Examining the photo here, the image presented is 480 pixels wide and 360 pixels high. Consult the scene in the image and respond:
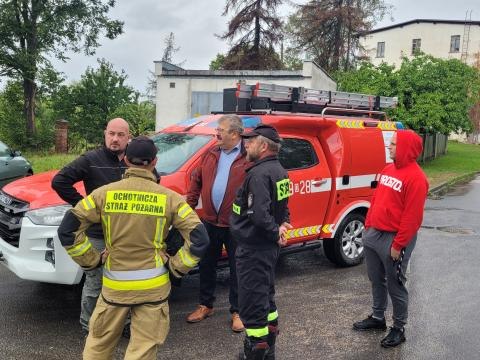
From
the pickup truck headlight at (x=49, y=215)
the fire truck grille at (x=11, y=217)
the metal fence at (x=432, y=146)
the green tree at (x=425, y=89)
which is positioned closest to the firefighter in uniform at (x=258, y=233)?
the pickup truck headlight at (x=49, y=215)

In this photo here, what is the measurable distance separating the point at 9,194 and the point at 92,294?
5.22 ft

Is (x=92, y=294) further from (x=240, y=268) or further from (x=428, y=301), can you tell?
(x=428, y=301)

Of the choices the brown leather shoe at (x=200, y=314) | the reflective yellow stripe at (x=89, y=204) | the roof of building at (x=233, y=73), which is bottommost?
the brown leather shoe at (x=200, y=314)

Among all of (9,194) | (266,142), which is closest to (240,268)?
(266,142)

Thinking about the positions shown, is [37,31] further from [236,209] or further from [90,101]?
[236,209]

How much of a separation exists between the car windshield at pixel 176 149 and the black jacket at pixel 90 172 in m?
1.09

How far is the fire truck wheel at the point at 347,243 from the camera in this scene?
20.4 ft

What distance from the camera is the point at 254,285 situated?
3445 mm

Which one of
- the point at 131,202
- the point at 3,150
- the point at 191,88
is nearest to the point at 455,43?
the point at 191,88

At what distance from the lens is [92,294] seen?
11.5ft

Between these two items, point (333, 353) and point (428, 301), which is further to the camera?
point (428, 301)

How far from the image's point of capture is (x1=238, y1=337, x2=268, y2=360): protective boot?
3475 mm

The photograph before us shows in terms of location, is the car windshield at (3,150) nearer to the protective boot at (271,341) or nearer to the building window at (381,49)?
the protective boot at (271,341)

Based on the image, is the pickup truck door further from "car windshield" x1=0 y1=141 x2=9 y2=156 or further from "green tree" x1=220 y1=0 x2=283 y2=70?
"green tree" x1=220 y1=0 x2=283 y2=70
